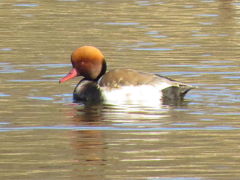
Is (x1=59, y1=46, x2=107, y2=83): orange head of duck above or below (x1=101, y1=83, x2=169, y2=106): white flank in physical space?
above

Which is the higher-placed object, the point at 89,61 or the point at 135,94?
the point at 89,61

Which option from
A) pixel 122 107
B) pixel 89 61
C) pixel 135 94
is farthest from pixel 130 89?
pixel 89 61

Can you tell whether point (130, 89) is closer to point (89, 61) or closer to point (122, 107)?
point (122, 107)

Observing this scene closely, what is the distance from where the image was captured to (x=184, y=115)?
38.0 ft

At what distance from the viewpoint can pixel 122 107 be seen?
12.3 meters

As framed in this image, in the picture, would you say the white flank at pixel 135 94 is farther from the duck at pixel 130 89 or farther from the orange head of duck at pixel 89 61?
the orange head of duck at pixel 89 61

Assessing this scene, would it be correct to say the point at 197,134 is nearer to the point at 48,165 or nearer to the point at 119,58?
the point at 48,165

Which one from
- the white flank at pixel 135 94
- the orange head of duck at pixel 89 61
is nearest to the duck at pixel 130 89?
the white flank at pixel 135 94

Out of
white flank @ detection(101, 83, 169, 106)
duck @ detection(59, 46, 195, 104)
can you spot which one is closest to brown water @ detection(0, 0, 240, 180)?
duck @ detection(59, 46, 195, 104)

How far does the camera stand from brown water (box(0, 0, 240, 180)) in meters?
8.84

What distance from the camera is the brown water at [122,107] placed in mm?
8844

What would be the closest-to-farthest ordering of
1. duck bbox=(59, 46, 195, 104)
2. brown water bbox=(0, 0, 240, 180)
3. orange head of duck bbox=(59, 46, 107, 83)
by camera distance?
brown water bbox=(0, 0, 240, 180) → duck bbox=(59, 46, 195, 104) → orange head of duck bbox=(59, 46, 107, 83)

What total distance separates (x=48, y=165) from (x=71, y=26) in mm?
12974

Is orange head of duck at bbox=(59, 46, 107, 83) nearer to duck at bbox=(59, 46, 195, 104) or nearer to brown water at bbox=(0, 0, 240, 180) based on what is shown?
duck at bbox=(59, 46, 195, 104)
